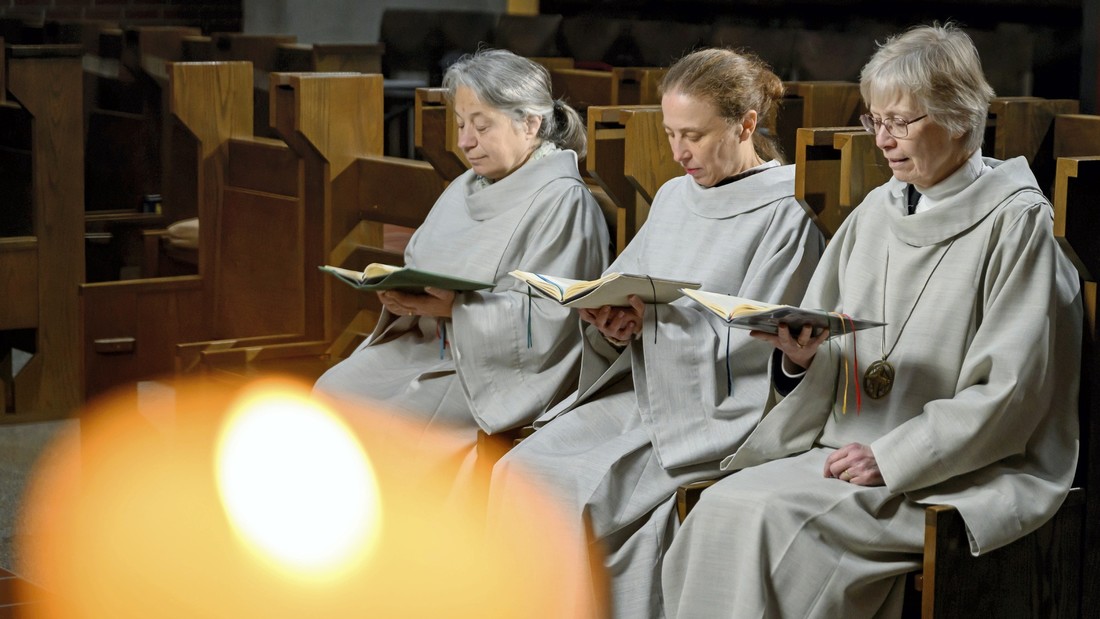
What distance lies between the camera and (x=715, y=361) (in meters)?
3.16

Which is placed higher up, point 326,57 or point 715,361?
point 326,57

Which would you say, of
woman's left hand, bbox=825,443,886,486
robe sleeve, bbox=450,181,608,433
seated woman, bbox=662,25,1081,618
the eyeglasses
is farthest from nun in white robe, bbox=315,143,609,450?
the eyeglasses

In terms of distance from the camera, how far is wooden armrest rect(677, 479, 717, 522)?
2.85 m

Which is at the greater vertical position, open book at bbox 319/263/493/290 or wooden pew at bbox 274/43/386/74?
wooden pew at bbox 274/43/386/74

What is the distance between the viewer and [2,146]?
5926mm

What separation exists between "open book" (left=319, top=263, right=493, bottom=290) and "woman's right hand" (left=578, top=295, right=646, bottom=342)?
318 millimetres

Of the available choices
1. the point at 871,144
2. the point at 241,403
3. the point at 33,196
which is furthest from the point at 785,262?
the point at 33,196

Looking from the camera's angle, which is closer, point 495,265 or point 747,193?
point 747,193

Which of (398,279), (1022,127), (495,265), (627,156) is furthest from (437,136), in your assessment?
(1022,127)

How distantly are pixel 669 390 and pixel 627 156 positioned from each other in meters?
0.64

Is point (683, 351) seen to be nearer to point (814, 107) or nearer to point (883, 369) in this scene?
point (883, 369)

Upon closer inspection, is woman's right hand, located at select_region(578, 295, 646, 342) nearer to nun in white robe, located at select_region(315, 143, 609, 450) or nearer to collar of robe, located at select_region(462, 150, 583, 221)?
nun in white robe, located at select_region(315, 143, 609, 450)

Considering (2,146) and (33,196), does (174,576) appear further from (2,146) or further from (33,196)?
(2,146)

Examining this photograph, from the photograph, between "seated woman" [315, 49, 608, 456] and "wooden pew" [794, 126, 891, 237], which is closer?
"wooden pew" [794, 126, 891, 237]
